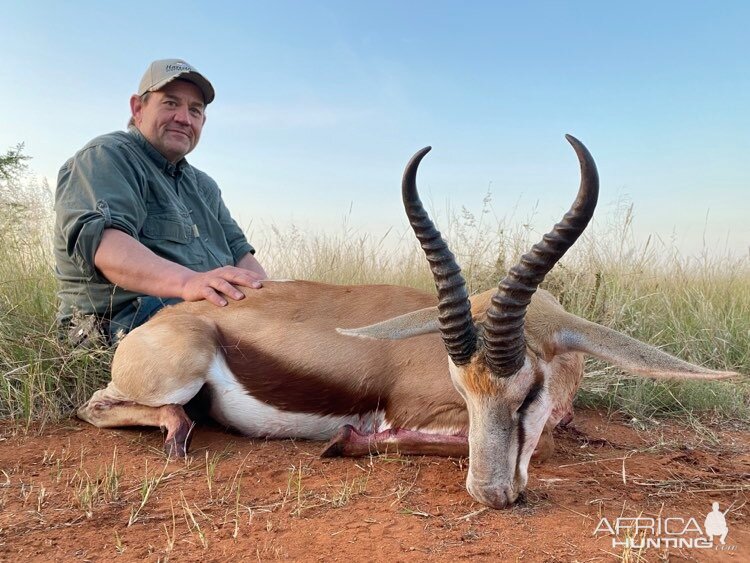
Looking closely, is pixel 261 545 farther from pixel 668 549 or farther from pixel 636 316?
pixel 636 316

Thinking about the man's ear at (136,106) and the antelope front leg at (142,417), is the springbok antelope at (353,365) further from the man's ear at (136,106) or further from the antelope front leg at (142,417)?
the man's ear at (136,106)

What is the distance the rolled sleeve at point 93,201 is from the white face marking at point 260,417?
1.44m

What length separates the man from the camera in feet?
13.7

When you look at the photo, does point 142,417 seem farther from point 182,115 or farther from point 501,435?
point 182,115

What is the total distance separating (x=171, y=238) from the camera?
4988 mm

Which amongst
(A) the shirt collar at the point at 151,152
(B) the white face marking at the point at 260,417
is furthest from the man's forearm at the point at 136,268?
(A) the shirt collar at the point at 151,152

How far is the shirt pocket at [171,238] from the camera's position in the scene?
486 centimetres

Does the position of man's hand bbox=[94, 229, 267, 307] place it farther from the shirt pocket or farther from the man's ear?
the man's ear

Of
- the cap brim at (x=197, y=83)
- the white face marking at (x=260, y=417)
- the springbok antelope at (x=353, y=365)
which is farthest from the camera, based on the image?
the cap brim at (x=197, y=83)

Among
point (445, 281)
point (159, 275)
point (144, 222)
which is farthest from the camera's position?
point (144, 222)

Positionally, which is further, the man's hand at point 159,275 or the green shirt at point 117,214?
the green shirt at point 117,214

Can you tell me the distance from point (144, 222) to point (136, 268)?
0.78 m

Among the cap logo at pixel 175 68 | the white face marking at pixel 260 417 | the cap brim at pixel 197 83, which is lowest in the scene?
the white face marking at pixel 260 417

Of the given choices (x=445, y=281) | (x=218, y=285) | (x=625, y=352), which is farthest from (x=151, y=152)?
(x=625, y=352)
